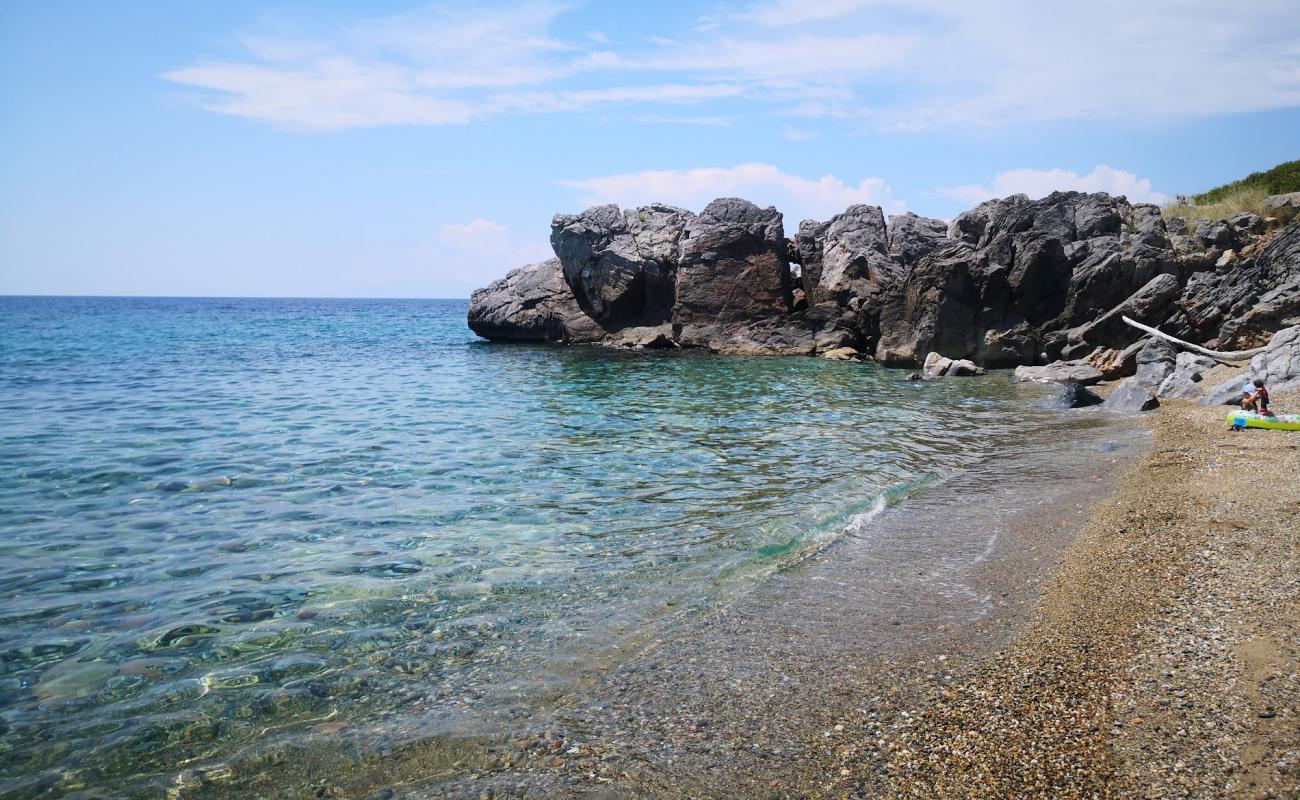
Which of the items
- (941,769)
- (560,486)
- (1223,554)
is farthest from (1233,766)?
(560,486)

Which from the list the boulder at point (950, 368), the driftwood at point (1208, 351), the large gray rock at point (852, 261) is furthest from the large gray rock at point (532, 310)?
the driftwood at point (1208, 351)

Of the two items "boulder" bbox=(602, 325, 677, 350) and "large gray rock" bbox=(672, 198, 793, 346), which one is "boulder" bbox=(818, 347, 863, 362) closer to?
"large gray rock" bbox=(672, 198, 793, 346)

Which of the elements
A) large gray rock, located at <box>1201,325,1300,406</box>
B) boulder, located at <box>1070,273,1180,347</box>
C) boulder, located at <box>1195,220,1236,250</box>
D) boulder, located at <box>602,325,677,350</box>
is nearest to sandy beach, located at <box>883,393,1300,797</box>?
large gray rock, located at <box>1201,325,1300,406</box>

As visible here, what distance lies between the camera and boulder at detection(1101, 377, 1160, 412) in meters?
19.4

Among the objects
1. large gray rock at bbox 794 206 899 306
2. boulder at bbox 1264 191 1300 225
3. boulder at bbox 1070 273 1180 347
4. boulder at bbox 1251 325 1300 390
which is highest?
boulder at bbox 1264 191 1300 225

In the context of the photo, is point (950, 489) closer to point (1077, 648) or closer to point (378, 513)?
point (1077, 648)

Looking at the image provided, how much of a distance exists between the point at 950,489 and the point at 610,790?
9106 mm

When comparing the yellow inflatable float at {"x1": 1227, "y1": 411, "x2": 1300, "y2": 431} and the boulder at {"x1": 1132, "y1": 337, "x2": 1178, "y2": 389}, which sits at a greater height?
the boulder at {"x1": 1132, "y1": 337, "x2": 1178, "y2": 389}

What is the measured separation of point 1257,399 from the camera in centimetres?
1468

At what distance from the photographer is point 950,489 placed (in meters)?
11.9

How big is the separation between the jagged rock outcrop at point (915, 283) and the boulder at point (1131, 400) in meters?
6.61

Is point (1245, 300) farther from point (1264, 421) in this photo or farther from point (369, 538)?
point (369, 538)

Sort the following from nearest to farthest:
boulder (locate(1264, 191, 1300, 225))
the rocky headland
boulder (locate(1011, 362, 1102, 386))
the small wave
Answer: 1. the small wave
2. boulder (locate(1011, 362, 1102, 386))
3. the rocky headland
4. boulder (locate(1264, 191, 1300, 225))

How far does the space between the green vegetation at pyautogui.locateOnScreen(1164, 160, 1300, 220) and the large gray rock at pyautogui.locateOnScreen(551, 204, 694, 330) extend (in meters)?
25.2
